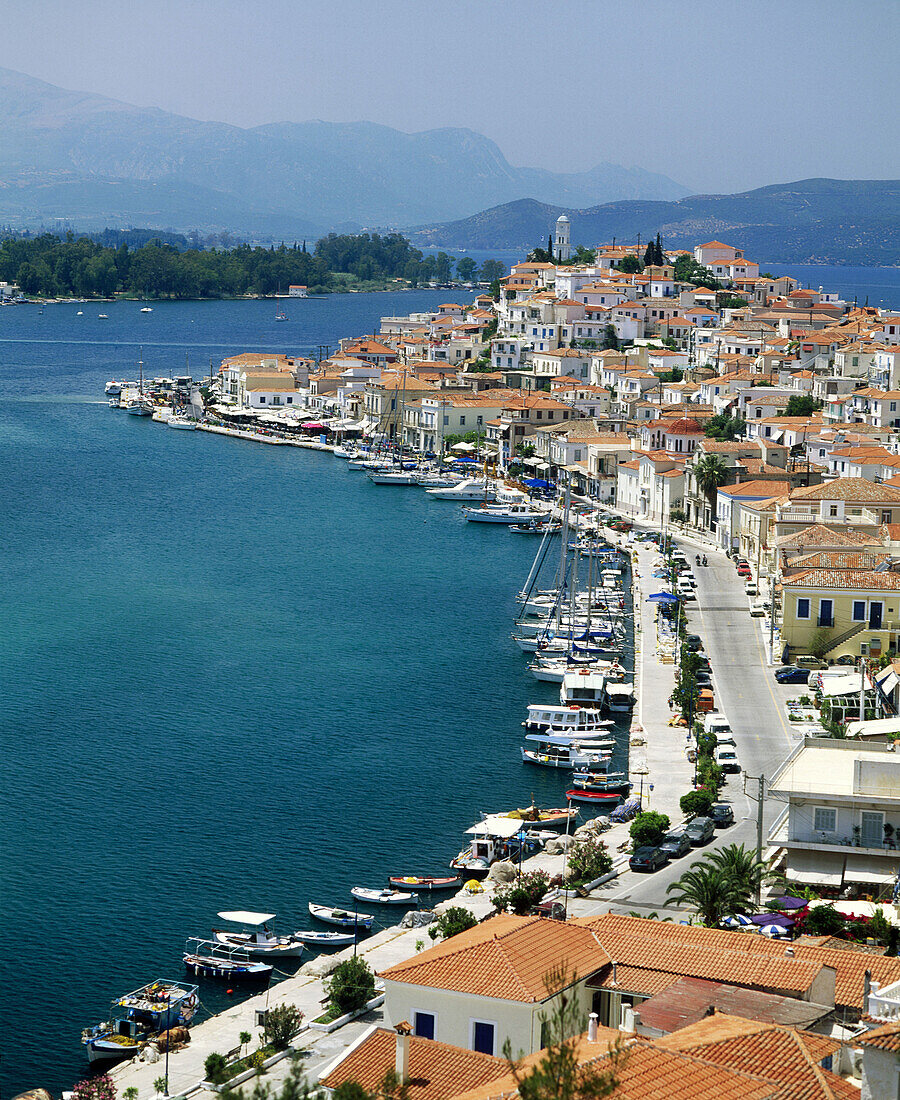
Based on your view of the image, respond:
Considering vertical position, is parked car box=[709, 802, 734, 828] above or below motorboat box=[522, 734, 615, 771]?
above

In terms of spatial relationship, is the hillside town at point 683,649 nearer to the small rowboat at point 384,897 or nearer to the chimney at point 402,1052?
the chimney at point 402,1052

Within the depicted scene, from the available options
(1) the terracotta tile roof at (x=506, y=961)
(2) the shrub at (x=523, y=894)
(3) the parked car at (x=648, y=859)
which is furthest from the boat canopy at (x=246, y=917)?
(1) the terracotta tile roof at (x=506, y=961)

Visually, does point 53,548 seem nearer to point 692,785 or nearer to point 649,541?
point 649,541

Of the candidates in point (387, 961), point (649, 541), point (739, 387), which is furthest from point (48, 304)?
point (387, 961)

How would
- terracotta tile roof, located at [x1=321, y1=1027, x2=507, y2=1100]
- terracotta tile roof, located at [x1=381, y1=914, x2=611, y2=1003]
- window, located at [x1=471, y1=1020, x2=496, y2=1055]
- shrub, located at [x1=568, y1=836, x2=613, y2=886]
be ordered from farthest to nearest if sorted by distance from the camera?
shrub, located at [x1=568, y1=836, x2=613, y2=886] → terracotta tile roof, located at [x1=381, y1=914, x2=611, y2=1003] → window, located at [x1=471, y1=1020, x2=496, y2=1055] → terracotta tile roof, located at [x1=321, y1=1027, x2=507, y2=1100]

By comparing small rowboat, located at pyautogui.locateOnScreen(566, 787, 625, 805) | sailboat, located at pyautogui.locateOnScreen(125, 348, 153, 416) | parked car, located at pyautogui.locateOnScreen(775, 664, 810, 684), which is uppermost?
sailboat, located at pyautogui.locateOnScreen(125, 348, 153, 416)

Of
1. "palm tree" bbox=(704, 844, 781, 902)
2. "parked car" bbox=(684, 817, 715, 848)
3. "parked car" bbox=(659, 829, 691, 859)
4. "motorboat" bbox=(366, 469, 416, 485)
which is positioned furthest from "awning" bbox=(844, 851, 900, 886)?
"motorboat" bbox=(366, 469, 416, 485)

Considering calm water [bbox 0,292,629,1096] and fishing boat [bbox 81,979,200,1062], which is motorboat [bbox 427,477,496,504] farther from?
fishing boat [bbox 81,979,200,1062]
